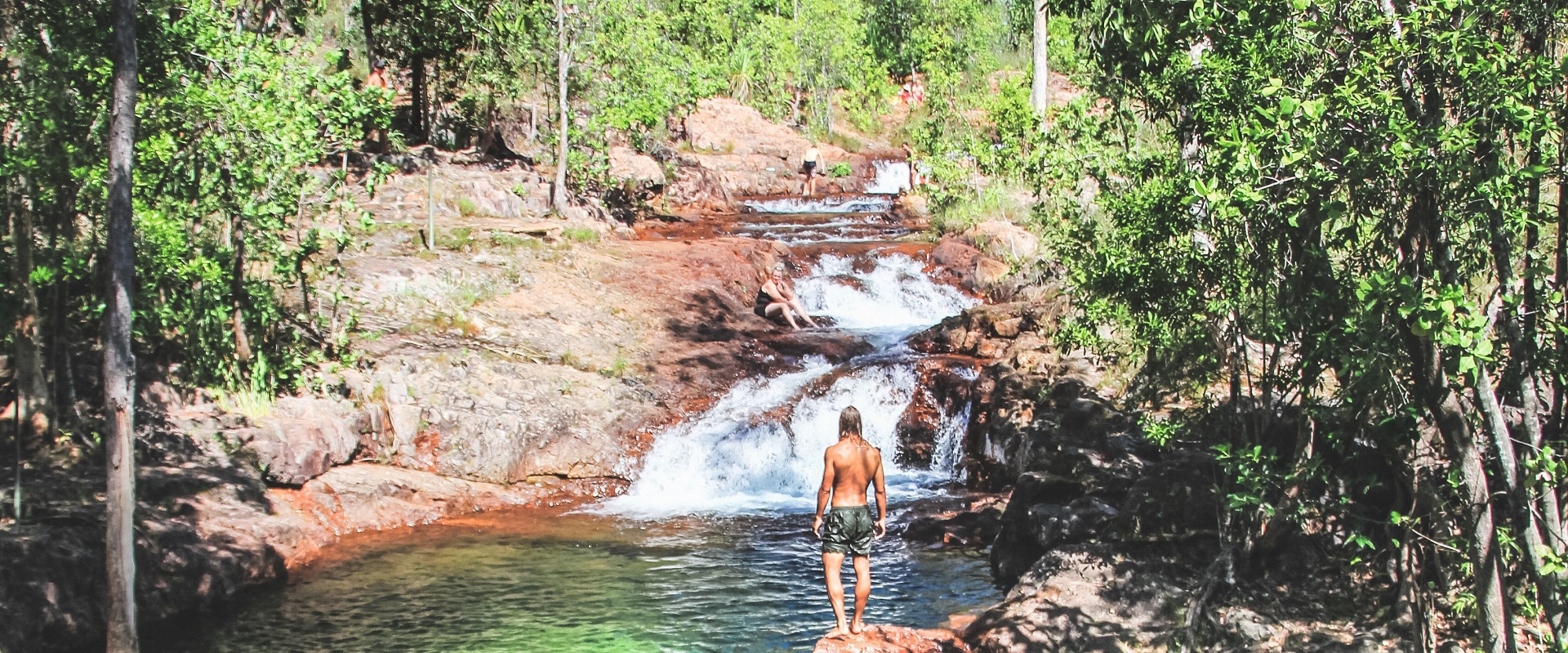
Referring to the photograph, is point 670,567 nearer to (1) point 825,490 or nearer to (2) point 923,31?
(1) point 825,490

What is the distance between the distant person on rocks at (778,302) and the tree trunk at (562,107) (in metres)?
4.69

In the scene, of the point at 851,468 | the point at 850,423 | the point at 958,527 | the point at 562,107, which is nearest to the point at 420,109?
the point at 562,107

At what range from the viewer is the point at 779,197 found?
1291 inches

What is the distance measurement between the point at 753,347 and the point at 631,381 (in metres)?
2.41

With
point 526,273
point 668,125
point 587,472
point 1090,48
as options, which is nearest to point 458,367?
point 587,472

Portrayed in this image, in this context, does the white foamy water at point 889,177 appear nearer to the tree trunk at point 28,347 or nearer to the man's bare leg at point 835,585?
the tree trunk at point 28,347

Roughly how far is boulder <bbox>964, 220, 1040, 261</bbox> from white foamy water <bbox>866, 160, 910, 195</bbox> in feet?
40.6

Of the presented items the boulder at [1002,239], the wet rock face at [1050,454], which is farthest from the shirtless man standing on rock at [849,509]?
the boulder at [1002,239]

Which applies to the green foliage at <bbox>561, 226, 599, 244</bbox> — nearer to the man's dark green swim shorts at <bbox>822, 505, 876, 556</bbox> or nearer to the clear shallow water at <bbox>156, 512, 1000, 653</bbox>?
the clear shallow water at <bbox>156, 512, 1000, 653</bbox>

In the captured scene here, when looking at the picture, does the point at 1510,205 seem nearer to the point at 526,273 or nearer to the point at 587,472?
the point at 587,472

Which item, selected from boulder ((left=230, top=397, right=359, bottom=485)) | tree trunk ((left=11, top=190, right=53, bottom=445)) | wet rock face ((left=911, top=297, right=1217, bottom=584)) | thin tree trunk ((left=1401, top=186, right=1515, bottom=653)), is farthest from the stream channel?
thin tree trunk ((left=1401, top=186, right=1515, bottom=653))

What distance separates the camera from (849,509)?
8.74m

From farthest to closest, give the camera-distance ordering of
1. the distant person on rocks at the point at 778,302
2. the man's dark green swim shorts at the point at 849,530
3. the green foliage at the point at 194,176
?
the distant person on rocks at the point at 778,302 < the green foliage at the point at 194,176 < the man's dark green swim shorts at the point at 849,530

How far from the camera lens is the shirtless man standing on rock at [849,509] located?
28.5ft
